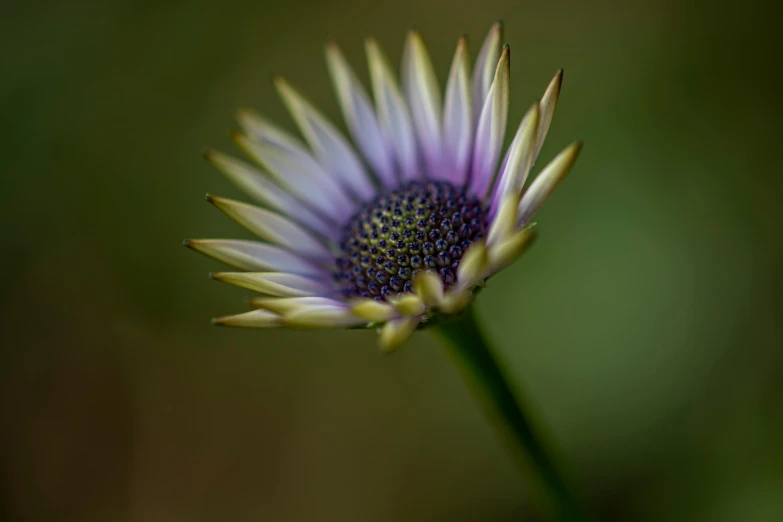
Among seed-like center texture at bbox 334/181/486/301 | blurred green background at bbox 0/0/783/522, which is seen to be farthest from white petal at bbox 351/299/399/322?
blurred green background at bbox 0/0/783/522

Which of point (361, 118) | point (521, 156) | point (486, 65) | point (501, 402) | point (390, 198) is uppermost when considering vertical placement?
point (361, 118)

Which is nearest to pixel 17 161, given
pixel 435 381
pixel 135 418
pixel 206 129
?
pixel 206 129

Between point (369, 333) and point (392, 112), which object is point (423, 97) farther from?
point (369, 333)

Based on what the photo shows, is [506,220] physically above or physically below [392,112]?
below

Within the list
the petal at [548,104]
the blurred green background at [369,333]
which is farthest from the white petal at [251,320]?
the blurred green background at [369,333]

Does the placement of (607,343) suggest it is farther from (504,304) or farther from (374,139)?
A: (374,139)

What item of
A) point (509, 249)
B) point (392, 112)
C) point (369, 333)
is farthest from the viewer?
point (369, 333)

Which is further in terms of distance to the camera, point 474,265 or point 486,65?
point 486,65

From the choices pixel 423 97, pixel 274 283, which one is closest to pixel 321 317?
pixel 274 283

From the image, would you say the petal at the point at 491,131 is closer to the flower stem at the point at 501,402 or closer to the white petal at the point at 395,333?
the flower stem at the point at 501,402
